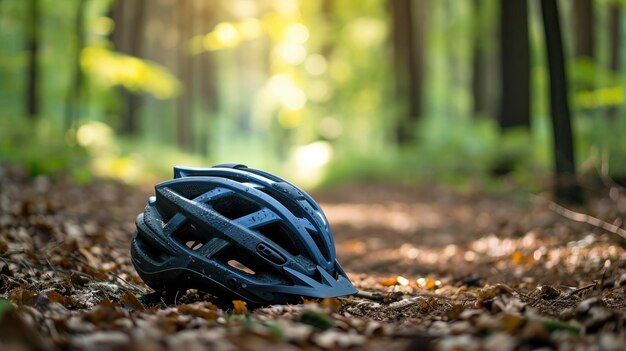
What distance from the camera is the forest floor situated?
2.84 metres

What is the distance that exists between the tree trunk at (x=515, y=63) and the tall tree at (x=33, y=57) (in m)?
12.5

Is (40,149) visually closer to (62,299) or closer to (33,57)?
(33,57)

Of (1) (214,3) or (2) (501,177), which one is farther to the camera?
(1) (214,3)

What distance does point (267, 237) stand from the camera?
176 inches

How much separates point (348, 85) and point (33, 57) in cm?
1533

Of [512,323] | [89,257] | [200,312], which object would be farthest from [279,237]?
[89,257]

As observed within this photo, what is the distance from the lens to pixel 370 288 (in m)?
5.38

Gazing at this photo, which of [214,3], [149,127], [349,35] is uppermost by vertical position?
[214,3]

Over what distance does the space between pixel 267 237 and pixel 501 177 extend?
11993 mm

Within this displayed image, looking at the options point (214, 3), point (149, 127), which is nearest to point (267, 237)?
point (214, 3)

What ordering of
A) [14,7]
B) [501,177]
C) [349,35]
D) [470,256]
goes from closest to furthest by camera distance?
[470,256], [501,177], [14,7], [349,35]

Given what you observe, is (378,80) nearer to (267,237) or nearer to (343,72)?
(343,72)

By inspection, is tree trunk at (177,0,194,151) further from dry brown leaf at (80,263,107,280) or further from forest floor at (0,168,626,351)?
dry brown leaf at (80,263,107,280)

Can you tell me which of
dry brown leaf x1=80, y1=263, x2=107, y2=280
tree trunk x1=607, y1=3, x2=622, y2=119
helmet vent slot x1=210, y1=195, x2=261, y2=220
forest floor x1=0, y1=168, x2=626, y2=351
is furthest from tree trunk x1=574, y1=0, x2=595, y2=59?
dry brown leaf x1=80, y1=263, x2=107, y2=280
